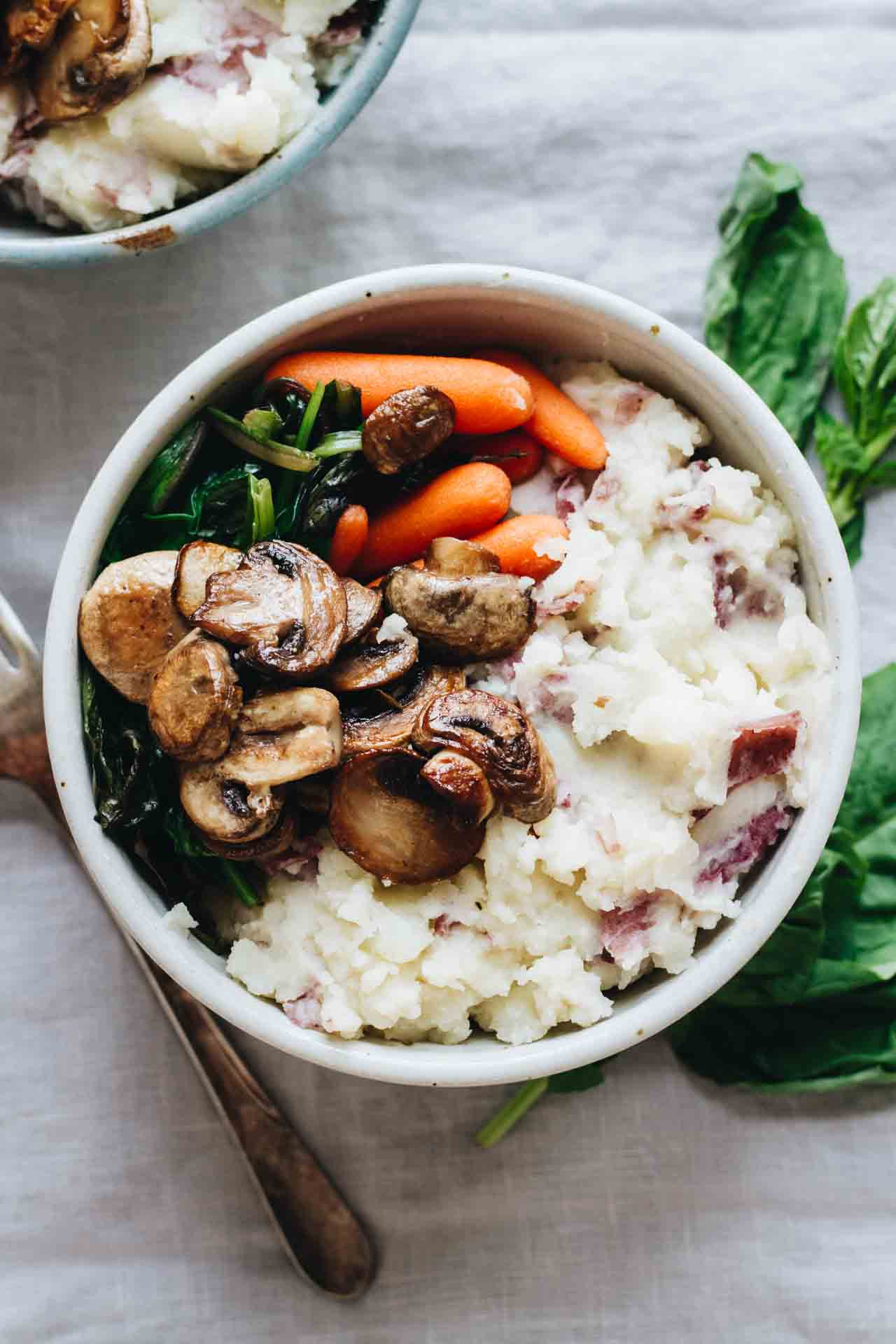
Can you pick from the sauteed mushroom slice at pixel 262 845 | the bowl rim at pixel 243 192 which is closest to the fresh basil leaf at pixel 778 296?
the bowl rim at pixel 243 192

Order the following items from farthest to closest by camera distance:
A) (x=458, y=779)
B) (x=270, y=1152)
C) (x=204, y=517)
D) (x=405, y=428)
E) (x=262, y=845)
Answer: (x=270, y=1152) → (x=204, y=517) → (x=405, y=428) → (x=262, y=845) → (x=458, y=779)

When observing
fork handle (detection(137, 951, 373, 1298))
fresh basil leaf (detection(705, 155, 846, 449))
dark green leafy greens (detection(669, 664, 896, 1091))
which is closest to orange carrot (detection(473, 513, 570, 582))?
Answer: fresh basil leaf (detection(705, 155, 846, 449))

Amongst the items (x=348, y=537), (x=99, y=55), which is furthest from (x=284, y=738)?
(x=99, y=55)

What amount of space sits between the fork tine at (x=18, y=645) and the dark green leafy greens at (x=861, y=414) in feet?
5.55

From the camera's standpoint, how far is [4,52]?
7.54 feet

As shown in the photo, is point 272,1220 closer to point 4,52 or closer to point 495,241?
point 495,241

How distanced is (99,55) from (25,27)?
0.14 meters

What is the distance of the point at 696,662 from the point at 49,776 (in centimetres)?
133

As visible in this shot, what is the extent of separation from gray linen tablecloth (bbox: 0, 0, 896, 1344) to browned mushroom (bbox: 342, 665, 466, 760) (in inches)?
36.7

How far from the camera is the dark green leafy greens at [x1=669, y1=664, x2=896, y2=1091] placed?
2652 mm

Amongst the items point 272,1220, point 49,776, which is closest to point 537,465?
point 49,776

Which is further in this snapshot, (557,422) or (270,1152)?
(270,1152)

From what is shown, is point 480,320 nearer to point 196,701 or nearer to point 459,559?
point 459,559

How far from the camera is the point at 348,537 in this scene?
2234mm
